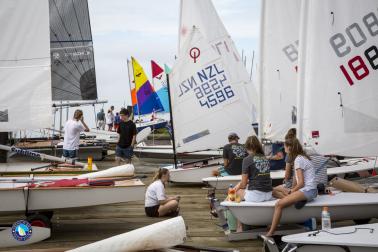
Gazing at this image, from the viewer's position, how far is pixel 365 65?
24.7ft

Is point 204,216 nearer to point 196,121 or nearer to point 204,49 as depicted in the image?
point 196,121

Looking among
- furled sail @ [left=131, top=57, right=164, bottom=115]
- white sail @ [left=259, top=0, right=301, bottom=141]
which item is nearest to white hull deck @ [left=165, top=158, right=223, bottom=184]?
white sail @ [left=259, top=0, right=301, bottom=141]

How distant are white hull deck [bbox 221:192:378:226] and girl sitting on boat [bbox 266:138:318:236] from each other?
0.11m

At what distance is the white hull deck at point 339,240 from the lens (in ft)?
16.9

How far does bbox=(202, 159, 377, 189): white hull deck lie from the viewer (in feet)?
29.6

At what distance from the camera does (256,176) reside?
678cm

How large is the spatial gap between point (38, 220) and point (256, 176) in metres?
2.48

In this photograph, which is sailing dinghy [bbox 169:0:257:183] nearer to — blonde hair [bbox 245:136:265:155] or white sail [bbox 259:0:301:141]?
white sail [bbox 259:0:301:141]

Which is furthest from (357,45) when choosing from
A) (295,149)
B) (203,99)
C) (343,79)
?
(203,99)

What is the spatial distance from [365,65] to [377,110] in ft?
1.90

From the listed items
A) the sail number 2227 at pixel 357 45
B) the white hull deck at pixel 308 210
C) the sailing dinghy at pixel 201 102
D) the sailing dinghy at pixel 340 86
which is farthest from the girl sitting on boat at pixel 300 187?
the sailing dinghy at pixel 201 102

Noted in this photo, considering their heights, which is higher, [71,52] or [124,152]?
[71,52]

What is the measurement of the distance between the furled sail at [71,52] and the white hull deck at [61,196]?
9.38m

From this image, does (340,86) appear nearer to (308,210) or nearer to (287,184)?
(287,184)
